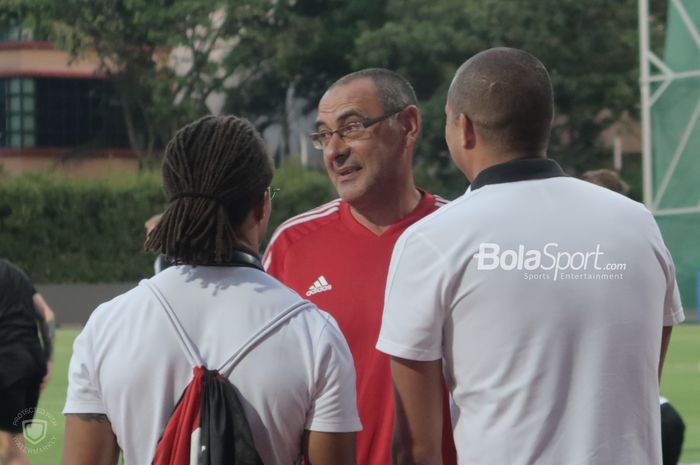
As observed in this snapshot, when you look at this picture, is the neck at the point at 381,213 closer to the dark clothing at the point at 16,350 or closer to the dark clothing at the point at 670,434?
the dark clothing at the point at 670,434

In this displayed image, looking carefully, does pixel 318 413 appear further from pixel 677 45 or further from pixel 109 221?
pixel 109 221

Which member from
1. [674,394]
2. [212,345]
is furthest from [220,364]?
[674,394]

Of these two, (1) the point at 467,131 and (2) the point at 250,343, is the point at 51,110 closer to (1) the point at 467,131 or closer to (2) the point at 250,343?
(1) the point at 467,131

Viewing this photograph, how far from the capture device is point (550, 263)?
10.3 ft

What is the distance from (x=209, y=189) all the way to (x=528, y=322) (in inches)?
30.9

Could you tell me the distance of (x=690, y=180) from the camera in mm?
25031

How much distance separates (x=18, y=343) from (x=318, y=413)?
6.26 m

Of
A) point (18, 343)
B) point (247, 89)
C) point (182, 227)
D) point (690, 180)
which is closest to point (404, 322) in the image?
point (182, 227)

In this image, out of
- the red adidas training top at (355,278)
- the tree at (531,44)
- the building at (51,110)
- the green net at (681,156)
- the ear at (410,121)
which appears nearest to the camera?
the red adidas training top at (355,278)

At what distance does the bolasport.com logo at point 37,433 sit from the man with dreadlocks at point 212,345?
20.3ft

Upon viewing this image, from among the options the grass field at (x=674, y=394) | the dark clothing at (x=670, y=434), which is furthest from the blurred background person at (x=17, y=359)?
the dark clothing at (x=670, y=434)

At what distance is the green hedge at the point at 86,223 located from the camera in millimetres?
36156

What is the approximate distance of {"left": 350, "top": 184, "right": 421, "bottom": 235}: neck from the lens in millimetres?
4457

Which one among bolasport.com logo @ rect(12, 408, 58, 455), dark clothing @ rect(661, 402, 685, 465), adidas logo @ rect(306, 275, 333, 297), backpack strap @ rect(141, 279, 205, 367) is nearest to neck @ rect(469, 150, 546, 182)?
backpack strap @ rect(141, 279, 205, 367)
